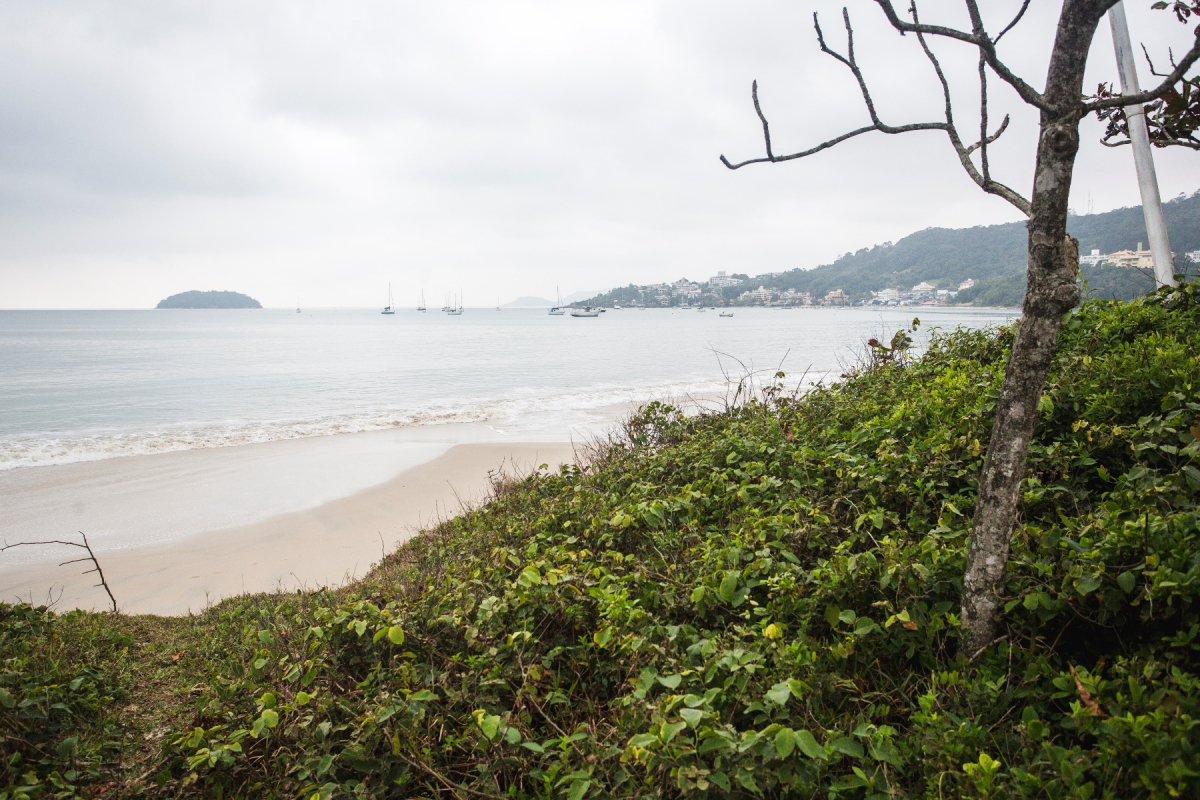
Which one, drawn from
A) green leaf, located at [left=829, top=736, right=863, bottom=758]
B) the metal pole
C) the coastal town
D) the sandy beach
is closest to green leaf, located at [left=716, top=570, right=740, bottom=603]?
green leaf, located at [left=829, top=736, right=863, bottom=758]

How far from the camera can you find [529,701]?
3002mm

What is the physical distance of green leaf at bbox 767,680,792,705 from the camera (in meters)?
2.22

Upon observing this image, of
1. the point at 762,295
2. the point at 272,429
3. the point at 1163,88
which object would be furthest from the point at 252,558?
the point at 762,295

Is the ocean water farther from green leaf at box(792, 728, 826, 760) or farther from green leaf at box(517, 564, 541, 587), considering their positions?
green leaf at box(792, 728, 826, 760)

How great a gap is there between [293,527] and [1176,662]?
1098 cm

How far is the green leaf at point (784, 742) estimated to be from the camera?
2.01m

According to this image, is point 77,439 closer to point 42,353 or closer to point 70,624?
point 70,624

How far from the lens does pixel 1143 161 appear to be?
7098 mm

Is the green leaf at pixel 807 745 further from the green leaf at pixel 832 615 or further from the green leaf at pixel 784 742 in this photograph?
the green leaf at pixel 832 615

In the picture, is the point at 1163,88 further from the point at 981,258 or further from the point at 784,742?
the point at 981,258

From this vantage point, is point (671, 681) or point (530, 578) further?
point (530, 578)

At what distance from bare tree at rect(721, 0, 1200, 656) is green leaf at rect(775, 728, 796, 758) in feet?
3.70

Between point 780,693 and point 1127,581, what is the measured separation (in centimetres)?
136

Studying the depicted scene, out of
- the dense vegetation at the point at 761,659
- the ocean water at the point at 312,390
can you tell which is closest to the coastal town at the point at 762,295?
the ocean water at the point at 312,390
